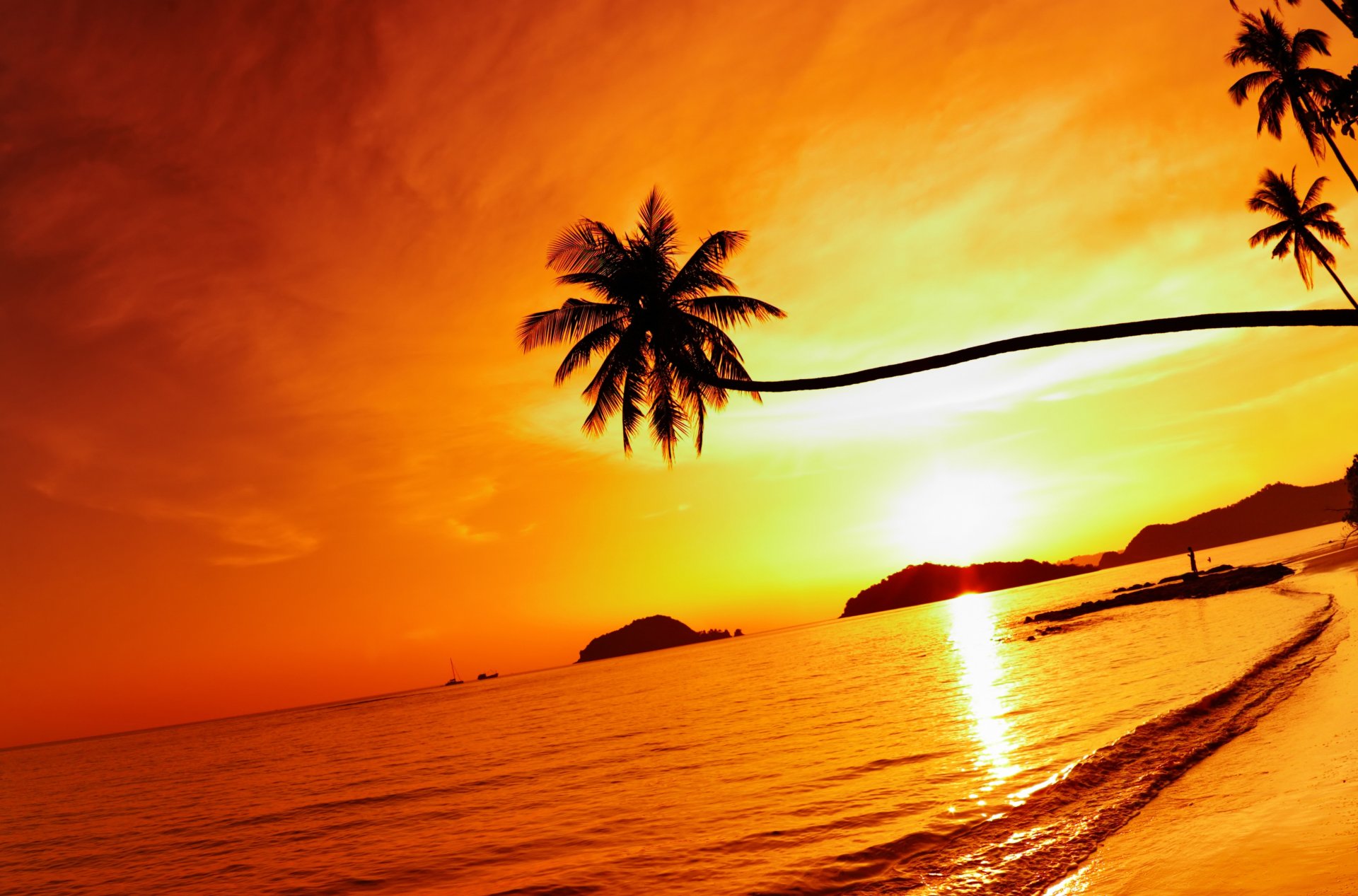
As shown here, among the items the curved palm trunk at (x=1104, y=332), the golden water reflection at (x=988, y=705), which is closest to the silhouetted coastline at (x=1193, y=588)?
the golden water reflection at (x=988, y=705)

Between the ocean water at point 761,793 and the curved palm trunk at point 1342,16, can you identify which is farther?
the ocean water at point 761,793

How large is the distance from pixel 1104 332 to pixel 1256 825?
673cm

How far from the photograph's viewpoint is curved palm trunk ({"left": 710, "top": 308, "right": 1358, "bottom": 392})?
27.3ft

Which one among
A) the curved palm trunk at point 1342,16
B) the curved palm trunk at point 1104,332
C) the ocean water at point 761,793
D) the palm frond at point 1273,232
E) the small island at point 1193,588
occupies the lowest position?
the small island at point 1193,588

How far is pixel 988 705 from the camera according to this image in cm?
2659

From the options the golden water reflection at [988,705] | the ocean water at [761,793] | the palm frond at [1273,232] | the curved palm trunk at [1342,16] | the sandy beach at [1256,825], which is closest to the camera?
the sandy beach at [1256,825]

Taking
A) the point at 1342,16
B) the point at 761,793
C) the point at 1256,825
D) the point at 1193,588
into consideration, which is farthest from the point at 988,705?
the point at 1193,588

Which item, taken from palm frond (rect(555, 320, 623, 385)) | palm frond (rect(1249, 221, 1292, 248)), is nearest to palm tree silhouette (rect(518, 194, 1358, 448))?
palm frond (rect(555, 320, 623, 385))

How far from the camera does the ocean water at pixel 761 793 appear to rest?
12367 mm

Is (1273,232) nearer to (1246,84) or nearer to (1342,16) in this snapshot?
(1246,84)

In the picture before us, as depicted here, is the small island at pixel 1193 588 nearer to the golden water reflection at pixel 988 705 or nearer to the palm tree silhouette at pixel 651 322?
the golden water reflection at pixel 988 705

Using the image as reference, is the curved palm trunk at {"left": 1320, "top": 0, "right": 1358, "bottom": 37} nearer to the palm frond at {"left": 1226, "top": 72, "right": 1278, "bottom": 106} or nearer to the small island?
the palm frond at {"left": 1226, "top": 72, "right": 1278, "bottom": 106}

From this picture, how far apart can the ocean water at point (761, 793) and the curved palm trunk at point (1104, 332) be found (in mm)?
7178

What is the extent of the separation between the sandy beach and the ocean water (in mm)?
661
